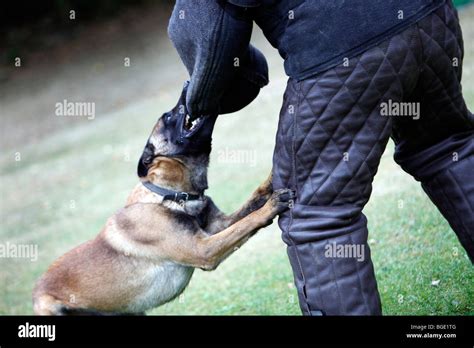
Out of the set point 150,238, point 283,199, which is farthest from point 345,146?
point 150,238

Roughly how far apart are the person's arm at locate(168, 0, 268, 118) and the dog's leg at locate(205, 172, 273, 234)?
2.68 feet

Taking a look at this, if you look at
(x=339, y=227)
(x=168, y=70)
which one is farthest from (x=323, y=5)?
(x=168, y=70)

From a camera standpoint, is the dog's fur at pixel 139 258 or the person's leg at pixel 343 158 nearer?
the person's leg at pixel 343 158

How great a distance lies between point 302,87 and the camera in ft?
8.21

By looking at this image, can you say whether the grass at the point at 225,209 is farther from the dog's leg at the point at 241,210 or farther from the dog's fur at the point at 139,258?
the dog's leg at the point at 241,210

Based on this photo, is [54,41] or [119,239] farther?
[54,41]

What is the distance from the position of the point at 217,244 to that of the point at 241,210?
281 millimetres

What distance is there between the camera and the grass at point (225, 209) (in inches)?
154

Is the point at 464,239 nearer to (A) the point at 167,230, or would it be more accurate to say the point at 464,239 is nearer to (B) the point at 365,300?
(B) the point at 365,300

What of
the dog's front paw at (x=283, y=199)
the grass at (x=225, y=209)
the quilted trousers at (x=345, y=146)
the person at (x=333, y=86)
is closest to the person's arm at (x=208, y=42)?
the person at (x=333, y=86)

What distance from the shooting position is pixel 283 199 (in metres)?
2.72

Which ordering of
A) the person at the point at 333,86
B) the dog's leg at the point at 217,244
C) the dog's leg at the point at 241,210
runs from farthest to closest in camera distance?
the dog's leg at the point at 241,210
the dog's leg at the point at 217,244
the person at the point at 333,86

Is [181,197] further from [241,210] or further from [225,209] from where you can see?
[225,209]
